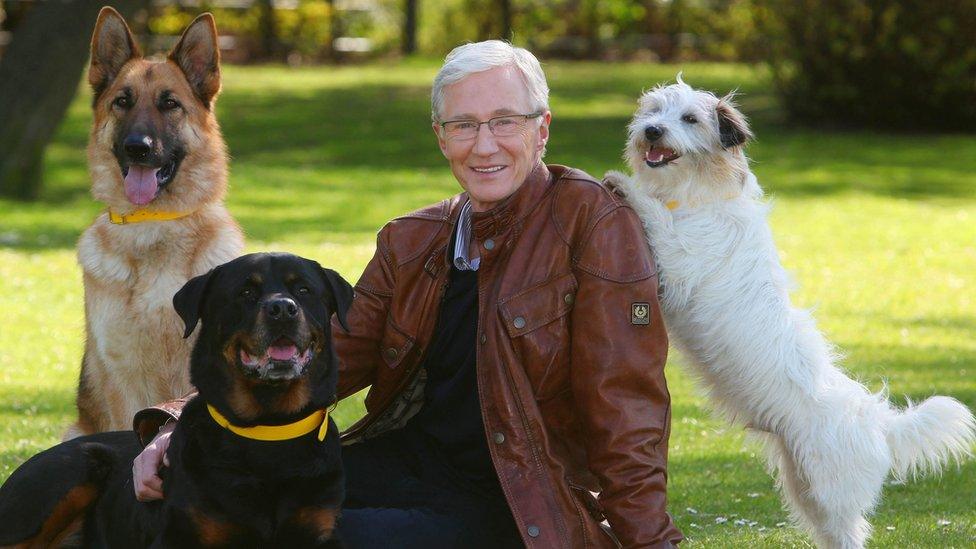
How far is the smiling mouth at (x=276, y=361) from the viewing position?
3.82 meters

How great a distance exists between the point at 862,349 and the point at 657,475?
5.49 meters

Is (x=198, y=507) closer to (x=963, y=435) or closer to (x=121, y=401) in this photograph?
(x=121, y=401)

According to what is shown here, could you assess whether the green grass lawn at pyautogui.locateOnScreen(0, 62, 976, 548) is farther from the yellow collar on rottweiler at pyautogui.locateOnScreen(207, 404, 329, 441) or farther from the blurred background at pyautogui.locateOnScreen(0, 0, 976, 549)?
the yellow collar on rottweiler at pyautogui.locateOnScreen(207, 404, 329, 441)

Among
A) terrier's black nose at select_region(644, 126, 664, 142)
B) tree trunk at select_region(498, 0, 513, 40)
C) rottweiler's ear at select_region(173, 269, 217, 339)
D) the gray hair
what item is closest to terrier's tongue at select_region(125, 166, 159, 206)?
rottweiler's ear at select_region(173, 269, 217, 339)

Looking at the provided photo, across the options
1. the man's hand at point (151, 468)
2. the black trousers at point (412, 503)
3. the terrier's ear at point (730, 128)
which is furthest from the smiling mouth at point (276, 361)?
the terrier's ear at point (730, 128)

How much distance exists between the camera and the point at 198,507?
3.78 meters

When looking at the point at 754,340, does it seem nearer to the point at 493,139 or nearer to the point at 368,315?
the point at 493,139

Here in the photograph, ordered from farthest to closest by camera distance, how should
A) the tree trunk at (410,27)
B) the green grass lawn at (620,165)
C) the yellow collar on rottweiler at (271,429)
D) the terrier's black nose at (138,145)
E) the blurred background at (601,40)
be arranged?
the tree trunk at (410,27) < the blurred background at (601,40) < the green grass lawn at (620,165) < the terrier's black nose at (138,145) < the yellow collar on rottweiler at (271,429)

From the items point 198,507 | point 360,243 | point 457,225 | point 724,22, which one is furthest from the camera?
point 724,22

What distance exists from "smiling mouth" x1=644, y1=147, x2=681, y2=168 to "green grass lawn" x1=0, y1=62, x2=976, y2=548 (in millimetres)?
831

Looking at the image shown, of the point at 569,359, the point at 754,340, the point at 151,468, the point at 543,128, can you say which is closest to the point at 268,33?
the point at 754,340

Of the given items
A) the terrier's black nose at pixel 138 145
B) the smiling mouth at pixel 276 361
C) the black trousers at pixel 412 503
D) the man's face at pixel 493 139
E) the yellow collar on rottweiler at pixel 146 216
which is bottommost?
the black trousers at pixel 412 503

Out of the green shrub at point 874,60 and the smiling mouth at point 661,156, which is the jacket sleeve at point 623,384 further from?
the green shrub at point 874,60

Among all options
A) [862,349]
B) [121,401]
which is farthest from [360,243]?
[121,401]
